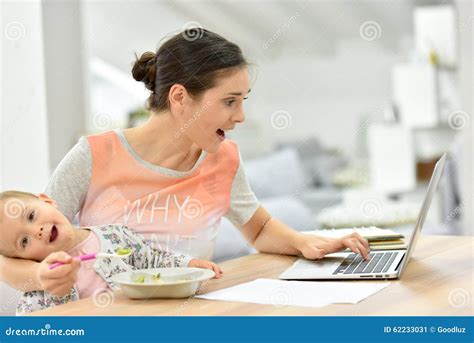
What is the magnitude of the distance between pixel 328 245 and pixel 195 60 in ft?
1.55

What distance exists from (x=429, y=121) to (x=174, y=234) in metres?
4.03

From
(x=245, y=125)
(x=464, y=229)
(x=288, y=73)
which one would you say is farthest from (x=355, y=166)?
(x=464, y=229)

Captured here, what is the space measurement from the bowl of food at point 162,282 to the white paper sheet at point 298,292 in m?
0.03

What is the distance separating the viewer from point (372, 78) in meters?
9.12

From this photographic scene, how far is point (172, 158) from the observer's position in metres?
1.48

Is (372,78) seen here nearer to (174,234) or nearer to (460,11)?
(460,11)

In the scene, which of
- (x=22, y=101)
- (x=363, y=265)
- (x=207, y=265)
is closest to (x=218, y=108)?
(x=207, y=265)

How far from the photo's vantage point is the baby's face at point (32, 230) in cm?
120

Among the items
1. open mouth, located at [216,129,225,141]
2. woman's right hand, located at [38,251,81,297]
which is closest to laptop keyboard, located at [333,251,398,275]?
open mouth, located at [216,129,225,141]

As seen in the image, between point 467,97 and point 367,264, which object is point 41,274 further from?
point 467,97

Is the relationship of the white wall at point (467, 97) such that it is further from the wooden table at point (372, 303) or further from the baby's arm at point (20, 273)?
the baby's arm at point (20, 273)

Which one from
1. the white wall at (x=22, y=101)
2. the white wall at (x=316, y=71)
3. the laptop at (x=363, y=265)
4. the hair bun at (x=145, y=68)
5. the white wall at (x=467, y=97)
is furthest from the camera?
the white wall at (x=316, y=71)

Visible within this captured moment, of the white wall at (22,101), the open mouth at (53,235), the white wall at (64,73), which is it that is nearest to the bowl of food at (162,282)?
the open mouth at (53,235)

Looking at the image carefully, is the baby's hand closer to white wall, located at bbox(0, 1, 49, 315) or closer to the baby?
the baby
